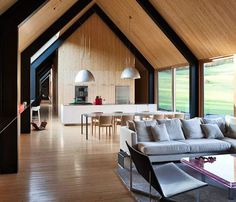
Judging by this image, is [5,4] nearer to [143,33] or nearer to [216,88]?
[216,88]

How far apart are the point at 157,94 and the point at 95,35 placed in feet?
13.1

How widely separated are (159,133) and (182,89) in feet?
20.6

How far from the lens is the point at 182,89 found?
1162 cm

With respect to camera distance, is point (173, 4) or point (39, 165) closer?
point (39, 165)

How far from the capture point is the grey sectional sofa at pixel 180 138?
17.7ft

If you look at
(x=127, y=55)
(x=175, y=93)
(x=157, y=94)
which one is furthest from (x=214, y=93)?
(x=127, y=55)

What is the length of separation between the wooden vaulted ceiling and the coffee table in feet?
12.7

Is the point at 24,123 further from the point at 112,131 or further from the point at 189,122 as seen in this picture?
the point at 189,122

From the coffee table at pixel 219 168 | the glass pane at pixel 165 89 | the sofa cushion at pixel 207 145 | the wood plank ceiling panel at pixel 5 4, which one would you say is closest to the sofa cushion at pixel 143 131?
the sofa cushion at pixel 207 145

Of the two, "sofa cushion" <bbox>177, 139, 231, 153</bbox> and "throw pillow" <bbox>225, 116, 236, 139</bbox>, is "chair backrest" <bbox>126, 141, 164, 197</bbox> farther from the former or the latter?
"throw pillow" <bbox>225, 116, 236, 139</bbox>

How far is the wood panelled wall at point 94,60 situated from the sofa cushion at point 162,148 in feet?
25.6

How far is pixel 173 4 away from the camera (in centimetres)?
830

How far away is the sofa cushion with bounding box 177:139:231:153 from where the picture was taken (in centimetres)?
552

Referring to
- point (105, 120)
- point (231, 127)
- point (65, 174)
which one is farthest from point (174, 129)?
point (105, 120)
